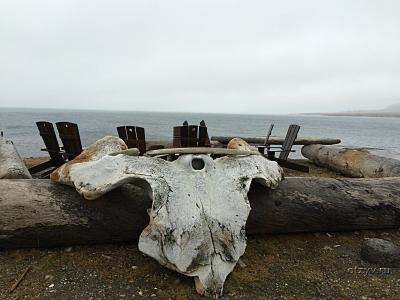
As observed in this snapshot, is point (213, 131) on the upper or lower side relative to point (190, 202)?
lower

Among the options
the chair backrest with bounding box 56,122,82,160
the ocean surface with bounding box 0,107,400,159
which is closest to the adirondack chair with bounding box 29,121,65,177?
the chair backrest with bounding box 56,122,82,160

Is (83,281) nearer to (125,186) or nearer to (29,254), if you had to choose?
(29,254)

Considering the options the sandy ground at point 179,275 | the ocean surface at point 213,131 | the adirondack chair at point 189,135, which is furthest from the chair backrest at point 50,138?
the ocean surface at point 213,131

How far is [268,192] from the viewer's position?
466 cm

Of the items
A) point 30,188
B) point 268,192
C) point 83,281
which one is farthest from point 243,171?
point 30,188

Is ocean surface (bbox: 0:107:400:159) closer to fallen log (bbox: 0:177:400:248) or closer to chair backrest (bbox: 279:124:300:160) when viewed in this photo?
chair backrest (bbox: 279:124:300:160)

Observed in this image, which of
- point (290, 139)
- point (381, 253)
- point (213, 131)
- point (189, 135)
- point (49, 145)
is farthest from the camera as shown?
point (213, 131)

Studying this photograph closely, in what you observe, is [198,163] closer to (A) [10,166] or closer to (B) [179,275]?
(B) [179,275]

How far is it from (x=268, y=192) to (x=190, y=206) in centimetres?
151

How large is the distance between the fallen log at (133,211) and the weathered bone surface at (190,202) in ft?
1.08

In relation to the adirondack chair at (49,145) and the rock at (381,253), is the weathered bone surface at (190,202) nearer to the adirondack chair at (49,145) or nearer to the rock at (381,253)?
the rock at (381,253)

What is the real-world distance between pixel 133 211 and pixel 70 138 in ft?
12.9

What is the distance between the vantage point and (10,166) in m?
6.03

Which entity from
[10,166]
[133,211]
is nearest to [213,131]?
[10,166]
